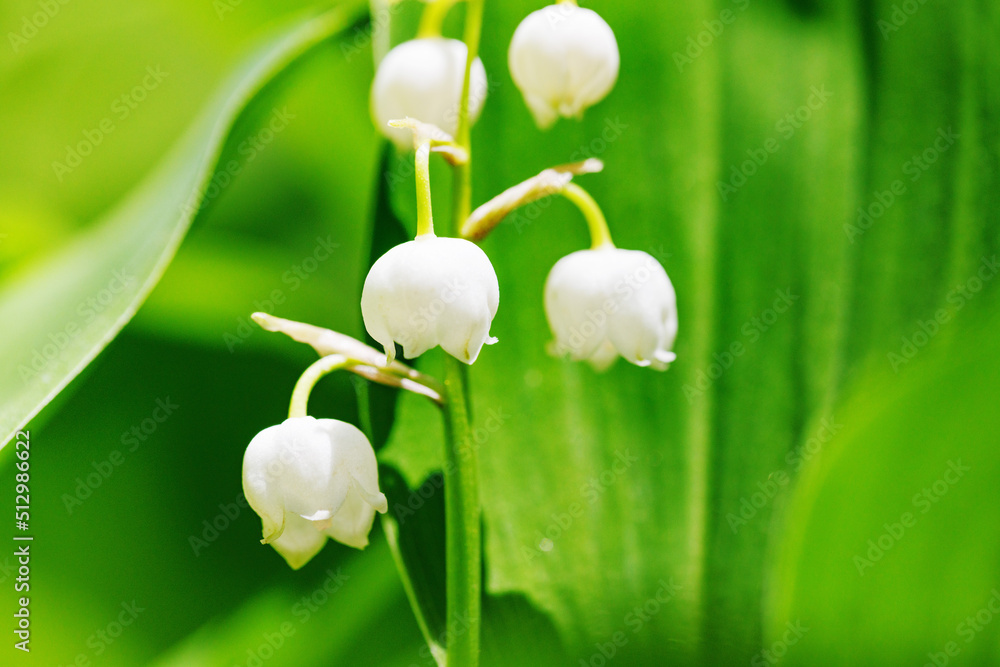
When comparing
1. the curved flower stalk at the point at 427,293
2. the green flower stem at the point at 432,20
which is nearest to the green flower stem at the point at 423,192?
the curved flower stalk at the point at 427,293

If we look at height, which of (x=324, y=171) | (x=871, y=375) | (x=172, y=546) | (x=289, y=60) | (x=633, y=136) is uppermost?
(x=289, y=60)

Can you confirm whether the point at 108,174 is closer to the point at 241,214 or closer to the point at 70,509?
the point at 241,214

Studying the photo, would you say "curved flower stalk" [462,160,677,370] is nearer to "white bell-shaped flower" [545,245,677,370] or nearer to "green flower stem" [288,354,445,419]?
"white bell-shaped flower" [545,245,677,370]

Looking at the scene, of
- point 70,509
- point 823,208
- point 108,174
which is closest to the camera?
point 823,208

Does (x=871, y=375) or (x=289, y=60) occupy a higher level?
(x=289, y=60)

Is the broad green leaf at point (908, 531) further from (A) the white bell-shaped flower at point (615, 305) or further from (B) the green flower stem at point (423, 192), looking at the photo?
(B) the green flower stem at point (423, 192)

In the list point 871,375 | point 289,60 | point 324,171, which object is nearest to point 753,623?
point 871,375

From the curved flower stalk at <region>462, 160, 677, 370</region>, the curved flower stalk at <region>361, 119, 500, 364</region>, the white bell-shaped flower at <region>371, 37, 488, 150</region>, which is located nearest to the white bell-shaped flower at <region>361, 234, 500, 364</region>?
the curved flower stalk at <region>361, 119, 500, 364</region>
